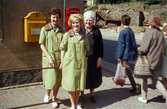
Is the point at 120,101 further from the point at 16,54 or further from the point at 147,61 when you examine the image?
the point at 16,54

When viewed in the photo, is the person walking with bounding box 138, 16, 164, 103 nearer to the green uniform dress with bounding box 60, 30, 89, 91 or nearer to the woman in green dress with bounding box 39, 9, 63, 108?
the green uniform dress with bounding box 60, 30, 89, 91

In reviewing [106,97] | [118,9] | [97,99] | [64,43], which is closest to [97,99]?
[97,99]

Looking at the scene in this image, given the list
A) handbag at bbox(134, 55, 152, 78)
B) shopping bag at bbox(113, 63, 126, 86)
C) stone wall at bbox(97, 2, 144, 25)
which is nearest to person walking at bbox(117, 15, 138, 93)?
shopping bag at bbox(113, 63, 126, 86)

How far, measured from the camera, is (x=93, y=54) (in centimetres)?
719

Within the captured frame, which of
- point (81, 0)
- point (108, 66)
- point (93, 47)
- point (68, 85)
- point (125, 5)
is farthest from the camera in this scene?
point (125, 5)

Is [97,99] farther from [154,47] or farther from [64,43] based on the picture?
[64,43]

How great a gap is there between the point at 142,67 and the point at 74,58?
55.3 inches

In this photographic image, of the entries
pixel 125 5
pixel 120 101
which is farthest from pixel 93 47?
pixel 125 5

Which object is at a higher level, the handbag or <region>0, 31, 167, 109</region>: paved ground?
the handbag

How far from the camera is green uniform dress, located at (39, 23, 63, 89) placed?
684cm

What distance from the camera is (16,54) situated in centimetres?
812

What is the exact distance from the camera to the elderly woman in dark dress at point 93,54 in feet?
23.2

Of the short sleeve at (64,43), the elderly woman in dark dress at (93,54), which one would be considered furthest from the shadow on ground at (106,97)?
the short sleeve at (64,43)

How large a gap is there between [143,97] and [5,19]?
3.09m
